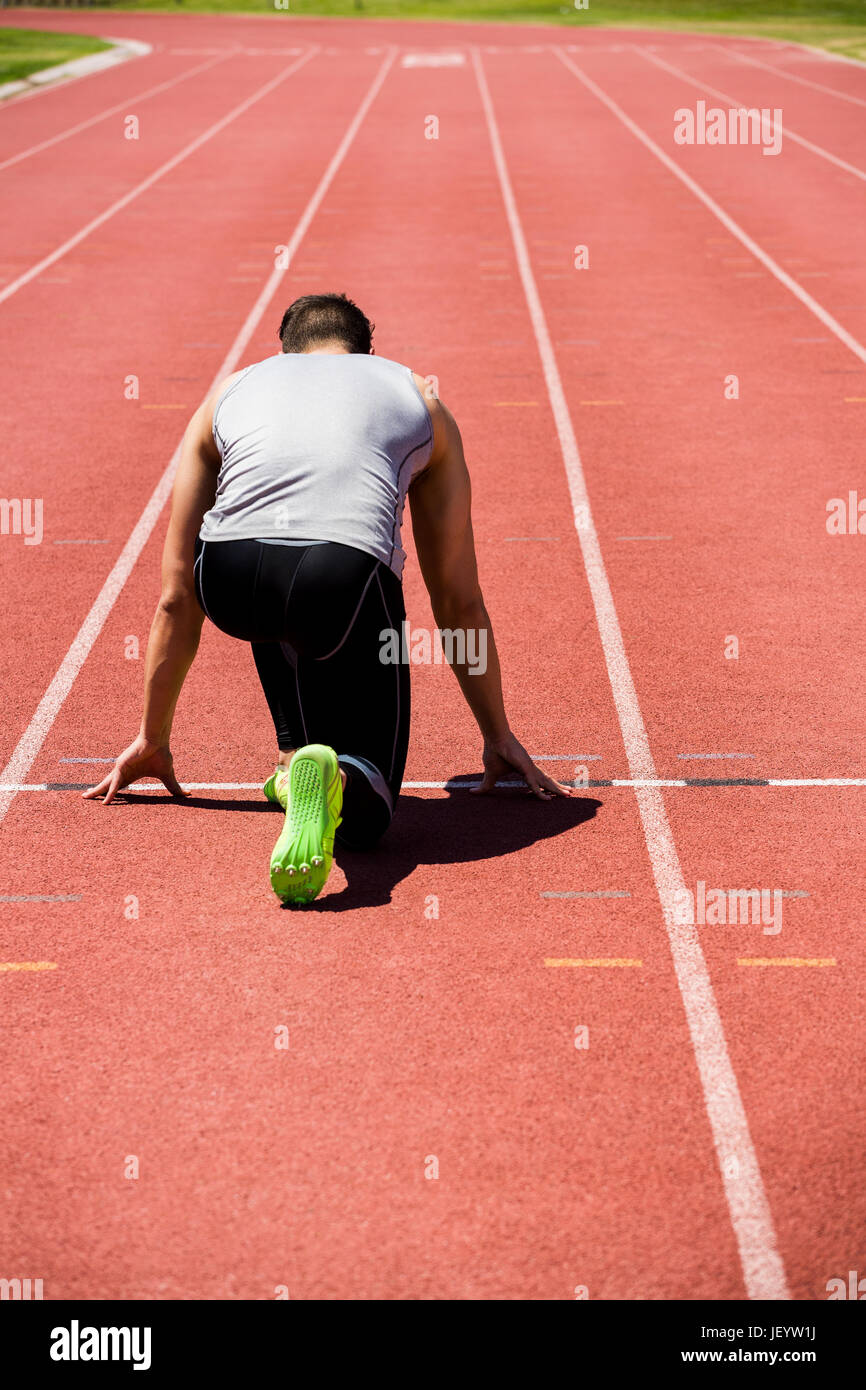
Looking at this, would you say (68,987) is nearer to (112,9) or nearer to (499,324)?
(499,324)

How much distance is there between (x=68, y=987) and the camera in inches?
151

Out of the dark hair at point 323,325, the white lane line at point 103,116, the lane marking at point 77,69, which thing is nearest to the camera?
the dark hair at point 323,325

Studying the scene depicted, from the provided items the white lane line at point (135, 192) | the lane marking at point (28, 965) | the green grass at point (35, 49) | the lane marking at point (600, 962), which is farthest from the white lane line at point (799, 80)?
the lane marking at point (28, 965)

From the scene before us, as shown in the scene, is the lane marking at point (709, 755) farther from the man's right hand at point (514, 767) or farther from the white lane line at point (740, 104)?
the white lane line at point (740, 104)

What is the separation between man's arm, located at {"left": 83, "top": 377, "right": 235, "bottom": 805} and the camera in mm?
4285

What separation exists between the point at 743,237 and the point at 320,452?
11860 mm

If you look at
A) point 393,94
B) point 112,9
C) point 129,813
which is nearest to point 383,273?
point 129,813

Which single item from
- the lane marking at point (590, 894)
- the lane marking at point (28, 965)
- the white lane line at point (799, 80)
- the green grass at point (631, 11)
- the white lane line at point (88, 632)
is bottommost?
the white lane line at point (88, 632)

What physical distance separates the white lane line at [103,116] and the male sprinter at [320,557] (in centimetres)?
1652

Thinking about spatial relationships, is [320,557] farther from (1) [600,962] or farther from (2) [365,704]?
(1) [600,962]

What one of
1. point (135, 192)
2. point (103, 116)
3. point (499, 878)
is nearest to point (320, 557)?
point (499, 878)

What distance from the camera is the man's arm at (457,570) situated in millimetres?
4371

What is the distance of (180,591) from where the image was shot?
4.34 meters
